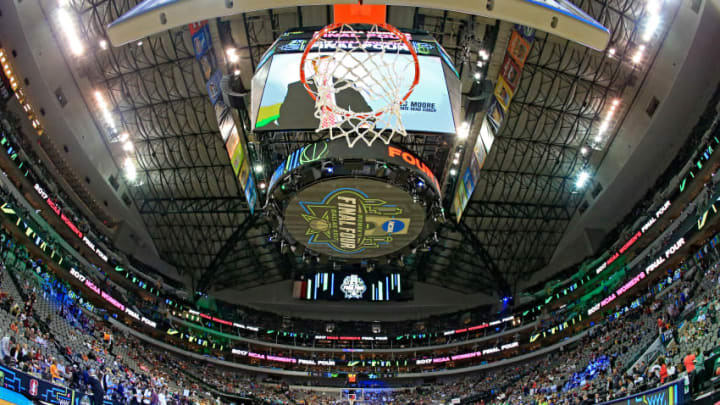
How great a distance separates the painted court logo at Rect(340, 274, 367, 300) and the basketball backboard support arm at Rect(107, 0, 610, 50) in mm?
40847

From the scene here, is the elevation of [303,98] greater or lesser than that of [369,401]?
greater

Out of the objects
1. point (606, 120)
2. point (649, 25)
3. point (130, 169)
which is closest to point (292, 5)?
point (649, 25)

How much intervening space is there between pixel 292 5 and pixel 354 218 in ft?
49.4

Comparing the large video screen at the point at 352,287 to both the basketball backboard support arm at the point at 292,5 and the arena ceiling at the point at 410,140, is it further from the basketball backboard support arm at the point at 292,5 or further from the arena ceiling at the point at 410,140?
the basketball backboard support arm at the point at 292,5

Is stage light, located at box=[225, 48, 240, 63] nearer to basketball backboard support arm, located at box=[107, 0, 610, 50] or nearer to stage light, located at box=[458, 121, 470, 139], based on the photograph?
stage light, located at box=[458, 121, 470, 139]

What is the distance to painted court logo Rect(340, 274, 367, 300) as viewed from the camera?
4512cm

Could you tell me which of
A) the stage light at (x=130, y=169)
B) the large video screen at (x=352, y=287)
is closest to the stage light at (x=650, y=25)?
the stage light at (x=130, y=169)

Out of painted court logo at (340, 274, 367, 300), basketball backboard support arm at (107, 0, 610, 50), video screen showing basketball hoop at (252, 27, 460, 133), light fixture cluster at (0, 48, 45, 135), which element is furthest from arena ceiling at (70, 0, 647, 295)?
basketball backboard support arm at (107, 0, 610, 50)

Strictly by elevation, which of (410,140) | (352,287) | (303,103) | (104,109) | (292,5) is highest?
(352,287)

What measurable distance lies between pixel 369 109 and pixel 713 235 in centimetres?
1632

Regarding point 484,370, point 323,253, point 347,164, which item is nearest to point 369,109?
point 347,164

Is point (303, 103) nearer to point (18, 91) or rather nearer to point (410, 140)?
point (410, 140)

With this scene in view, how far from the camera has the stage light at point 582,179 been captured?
29294 mm

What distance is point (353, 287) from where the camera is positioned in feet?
149
